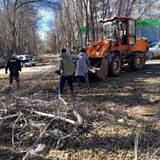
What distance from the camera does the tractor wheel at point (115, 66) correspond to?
10.1m

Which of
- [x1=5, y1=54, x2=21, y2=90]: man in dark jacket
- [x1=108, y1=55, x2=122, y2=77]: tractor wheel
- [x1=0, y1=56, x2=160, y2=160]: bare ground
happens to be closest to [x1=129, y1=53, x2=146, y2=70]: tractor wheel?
[x1=108, y1=55, x2=122, y2=77]: tractor wheel

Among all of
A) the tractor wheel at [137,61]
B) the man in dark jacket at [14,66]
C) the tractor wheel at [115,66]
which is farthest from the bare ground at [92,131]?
the tractor wheel at [137,61]

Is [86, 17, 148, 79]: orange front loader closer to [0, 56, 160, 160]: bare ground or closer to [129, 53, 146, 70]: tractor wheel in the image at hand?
[129, 53, 146, 70]: tractor wheel

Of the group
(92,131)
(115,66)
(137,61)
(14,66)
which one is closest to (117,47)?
(115,66)

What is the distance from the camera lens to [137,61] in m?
12.0

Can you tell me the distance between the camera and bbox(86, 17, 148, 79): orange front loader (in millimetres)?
9992

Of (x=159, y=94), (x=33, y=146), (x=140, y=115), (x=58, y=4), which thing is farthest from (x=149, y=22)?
(x=33, y=146)

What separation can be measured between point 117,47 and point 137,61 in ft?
6.67

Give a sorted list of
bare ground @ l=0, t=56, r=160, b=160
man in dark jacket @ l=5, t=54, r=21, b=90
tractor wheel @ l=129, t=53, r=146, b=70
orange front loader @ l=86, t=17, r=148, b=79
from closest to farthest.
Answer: bare ground @ l=0, t=56, r=160, b=160 < man in dark jacket @ l=5, t=54, r=21, b=90 < orange front loader @ l=86, t=17, r=148, b=79 < tractor wheel @ l=129, t=53, r=146, b=70

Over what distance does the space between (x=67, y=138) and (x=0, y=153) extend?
4.04 ft

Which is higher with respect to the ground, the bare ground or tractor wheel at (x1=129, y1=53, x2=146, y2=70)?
tractor wheel at (x1=129, y1=53, x2=146, y2=70)

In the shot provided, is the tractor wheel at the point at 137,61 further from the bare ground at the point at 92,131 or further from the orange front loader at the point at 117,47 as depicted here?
the bare ground at the point at 92,131

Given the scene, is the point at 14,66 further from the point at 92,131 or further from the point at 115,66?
the point at 92,131

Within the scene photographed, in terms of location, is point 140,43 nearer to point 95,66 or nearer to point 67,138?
point 95,66
